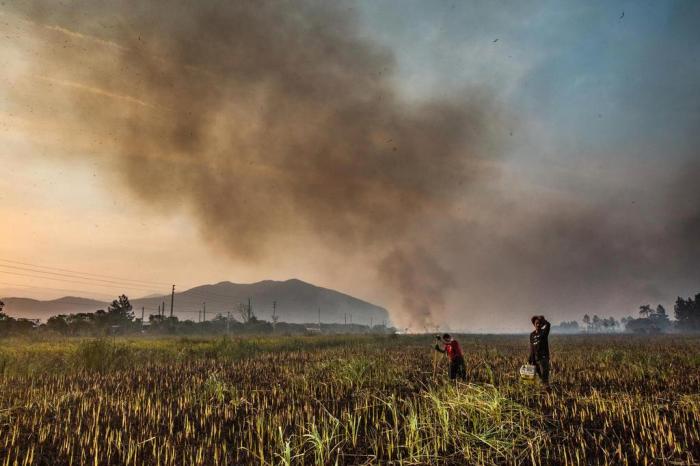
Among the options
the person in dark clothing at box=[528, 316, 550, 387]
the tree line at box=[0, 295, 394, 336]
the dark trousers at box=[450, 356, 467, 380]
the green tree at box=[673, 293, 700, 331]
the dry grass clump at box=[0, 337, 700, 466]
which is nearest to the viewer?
the dry grass clump at box=[0, 337, 700, 466]

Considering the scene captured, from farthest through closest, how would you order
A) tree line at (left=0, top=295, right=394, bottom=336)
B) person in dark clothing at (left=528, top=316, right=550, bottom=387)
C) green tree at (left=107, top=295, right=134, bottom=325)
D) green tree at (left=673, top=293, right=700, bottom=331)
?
green tree at (left=673, top=293, right=700, bottom=331), green tree at (left=107, top=295, right=134, bottom=325), tree line at (left=0, top=295, right=394, bottom=336), person in dark clothing at (left=528, top=316, right=550, bottom=387)

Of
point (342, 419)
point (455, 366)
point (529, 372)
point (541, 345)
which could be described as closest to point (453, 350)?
point (455, 366)

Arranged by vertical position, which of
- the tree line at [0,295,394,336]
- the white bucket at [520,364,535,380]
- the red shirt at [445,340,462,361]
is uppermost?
the red shirt at [445,340,462,361]

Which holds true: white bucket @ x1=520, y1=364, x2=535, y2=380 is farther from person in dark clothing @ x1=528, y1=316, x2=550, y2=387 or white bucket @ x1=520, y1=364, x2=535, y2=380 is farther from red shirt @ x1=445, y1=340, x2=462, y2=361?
red shirt @ x1=445, y1=340, x2=462, y2=361

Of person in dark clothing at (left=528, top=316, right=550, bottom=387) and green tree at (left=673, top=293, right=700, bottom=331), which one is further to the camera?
green tree at (left=673, top=293, right=700, bottom=331)

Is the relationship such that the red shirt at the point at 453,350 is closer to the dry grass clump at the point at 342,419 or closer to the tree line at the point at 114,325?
the dry grass clump at the point at 342,419

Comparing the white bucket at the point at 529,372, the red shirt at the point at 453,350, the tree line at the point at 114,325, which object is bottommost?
the tree line at the point at 114,325

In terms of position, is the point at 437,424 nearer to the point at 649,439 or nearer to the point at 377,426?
the point at 377,426

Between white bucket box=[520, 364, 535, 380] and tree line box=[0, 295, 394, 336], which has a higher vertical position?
white bucket box=[520, 364, 535, 380]

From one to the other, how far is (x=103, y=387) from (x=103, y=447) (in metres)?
6.66

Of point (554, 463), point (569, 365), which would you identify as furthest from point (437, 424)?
point (569, 365)

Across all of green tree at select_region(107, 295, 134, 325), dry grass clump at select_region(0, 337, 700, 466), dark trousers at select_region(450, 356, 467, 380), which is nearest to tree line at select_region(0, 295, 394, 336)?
green tree at select_region(107, 295, 134, 325)

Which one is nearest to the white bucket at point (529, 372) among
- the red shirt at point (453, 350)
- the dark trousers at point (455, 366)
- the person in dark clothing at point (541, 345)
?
the person in dark clothing at point (541, 345)

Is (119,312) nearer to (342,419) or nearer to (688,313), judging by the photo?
(342,419)
